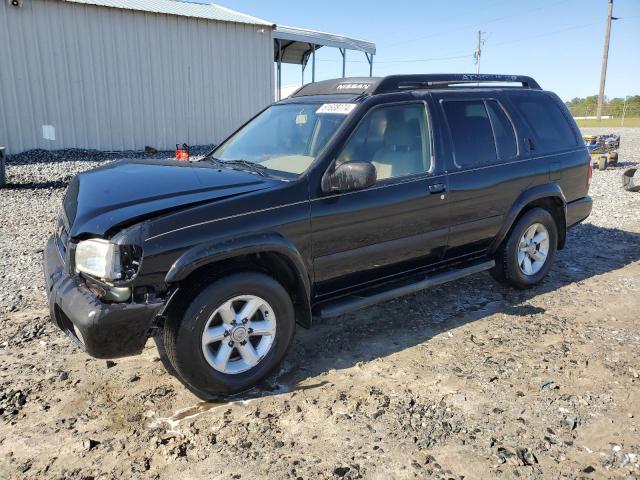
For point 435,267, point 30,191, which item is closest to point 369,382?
point 435,267

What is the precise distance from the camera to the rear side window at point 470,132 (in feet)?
14.1

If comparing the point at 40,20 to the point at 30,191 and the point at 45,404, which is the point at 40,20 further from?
the point at 45,404

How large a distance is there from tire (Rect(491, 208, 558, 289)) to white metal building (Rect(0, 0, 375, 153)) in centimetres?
941

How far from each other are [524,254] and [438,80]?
1.91 metres

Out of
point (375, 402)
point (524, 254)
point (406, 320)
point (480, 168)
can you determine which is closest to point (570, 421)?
point (375, 402)

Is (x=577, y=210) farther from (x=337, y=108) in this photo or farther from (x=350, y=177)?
(x=350, y=177)

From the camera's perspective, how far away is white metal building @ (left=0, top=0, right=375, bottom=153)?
13836 millimetres

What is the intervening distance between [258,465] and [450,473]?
3.19 feet

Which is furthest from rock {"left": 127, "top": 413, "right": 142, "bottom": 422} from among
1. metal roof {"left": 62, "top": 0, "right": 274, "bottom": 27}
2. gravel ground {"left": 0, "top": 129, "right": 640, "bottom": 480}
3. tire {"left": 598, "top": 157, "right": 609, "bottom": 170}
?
metal roof {"left": 62, "top": 0, "right": 274, "bottom": 27}

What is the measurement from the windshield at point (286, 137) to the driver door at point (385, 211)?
23 cm

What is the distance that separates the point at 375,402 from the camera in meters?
3.17

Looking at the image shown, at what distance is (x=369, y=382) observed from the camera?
11.2ft

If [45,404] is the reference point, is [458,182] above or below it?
above

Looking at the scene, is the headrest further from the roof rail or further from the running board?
the running board
